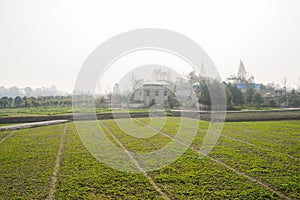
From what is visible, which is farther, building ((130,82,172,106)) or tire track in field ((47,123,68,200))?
building ((130,82,172,106))

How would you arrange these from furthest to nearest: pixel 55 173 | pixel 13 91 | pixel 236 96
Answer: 1. pixel 13 91
2. pixel 236 96
3. pixel 55 173

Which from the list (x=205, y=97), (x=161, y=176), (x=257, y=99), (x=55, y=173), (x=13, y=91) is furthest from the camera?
(x=13, y=91)

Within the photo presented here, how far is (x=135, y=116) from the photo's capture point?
19.4 meters

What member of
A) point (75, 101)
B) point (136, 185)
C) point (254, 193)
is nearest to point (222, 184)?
point (254, 193)

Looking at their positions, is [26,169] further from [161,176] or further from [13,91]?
[13,91]

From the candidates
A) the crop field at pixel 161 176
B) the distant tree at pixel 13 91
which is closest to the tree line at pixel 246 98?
the crop field at pixel 161 176

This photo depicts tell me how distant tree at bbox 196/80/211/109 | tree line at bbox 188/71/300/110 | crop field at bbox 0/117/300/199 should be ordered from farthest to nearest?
1. tree line at bbox 188/71/300/110
2. distant tree at bbox 196/80/211/109
3. crop field at bbox 0/117/300/199

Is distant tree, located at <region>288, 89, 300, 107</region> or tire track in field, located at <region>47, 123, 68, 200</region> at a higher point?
distant tree, located at <region>288, 89, 300, 107</region>

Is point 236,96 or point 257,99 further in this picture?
point 257,99

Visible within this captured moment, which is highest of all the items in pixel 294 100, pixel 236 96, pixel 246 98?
pixel 236 96

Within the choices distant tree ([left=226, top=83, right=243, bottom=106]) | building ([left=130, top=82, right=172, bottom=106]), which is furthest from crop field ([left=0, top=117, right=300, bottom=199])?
building ([left=130, top=82, right=172, bottom=106])

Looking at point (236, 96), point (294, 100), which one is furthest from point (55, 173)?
point (294, 100)

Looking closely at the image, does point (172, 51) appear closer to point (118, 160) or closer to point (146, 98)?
point (118, 160)

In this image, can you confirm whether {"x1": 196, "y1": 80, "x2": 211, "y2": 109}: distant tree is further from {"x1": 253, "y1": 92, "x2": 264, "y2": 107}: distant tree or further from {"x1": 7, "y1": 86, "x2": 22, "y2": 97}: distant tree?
{"x1": 7, "y1": 86, "x2": 22, "y2": 97}: distant tree
